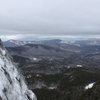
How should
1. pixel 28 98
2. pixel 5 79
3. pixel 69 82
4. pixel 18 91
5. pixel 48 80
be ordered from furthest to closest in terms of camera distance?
1. pixel 48 80
2. pixel 69 82
3. pixel 28 98
4. pixel 18 91
5. pixel 5 79

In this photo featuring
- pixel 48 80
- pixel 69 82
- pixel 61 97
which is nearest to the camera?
pixel 61 97

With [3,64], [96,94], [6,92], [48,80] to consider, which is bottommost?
[48,80]

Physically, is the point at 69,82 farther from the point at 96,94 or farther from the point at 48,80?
the point at 96,94

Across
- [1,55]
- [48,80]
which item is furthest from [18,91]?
[48,80]

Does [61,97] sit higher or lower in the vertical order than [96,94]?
lower

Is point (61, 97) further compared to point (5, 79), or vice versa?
point (61, 97)

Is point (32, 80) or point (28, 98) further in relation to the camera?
point (32, 80)

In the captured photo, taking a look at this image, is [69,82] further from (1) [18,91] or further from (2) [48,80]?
(1) [18,91]

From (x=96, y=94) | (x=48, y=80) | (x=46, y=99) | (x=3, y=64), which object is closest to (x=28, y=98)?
(x=3, y=64)

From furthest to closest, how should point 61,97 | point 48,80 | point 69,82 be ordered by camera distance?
point 48,80
point 69,82
point 61,97
